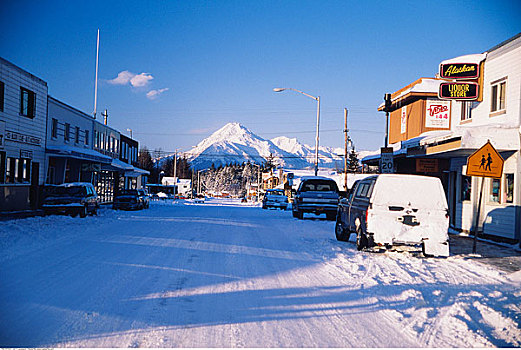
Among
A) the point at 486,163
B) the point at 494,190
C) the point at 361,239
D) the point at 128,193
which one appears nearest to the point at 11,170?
the point at 128,193

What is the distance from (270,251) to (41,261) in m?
5.44

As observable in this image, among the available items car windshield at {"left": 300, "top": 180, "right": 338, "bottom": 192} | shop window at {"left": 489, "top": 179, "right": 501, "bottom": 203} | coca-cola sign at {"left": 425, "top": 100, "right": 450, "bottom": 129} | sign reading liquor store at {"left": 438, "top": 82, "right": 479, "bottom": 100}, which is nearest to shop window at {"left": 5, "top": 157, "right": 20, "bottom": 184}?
car windshield at {"left": 300, "top": 180, "right": 338, "bottom": 192}

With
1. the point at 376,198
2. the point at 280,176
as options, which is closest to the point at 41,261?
the point at 376,198

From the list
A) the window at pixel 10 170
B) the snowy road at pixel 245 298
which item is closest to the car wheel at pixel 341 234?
the snowy road at pixel 245 298

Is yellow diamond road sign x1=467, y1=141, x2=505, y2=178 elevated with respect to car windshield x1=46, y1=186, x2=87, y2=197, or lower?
elevated

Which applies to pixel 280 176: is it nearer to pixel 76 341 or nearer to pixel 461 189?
pixel 461 189

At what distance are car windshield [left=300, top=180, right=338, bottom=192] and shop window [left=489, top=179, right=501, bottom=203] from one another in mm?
8909

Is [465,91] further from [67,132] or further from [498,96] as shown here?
[67,132]

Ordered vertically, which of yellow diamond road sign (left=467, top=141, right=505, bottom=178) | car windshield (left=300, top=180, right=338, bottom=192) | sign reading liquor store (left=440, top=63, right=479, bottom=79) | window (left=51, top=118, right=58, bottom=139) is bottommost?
car windshield (left=300, top=180, right=338, bottom=192)

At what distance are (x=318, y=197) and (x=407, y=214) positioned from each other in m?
12.7

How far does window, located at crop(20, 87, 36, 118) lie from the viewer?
2647 centimetres

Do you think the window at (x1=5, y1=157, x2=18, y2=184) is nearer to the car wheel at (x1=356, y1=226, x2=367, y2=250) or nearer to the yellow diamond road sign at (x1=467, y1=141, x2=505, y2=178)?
the car wheel at (x1=356, y1=226, x2=367, y2=250)

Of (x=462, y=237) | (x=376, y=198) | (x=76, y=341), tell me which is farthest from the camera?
(x=462, y=237)

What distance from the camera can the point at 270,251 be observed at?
42.9 feet
